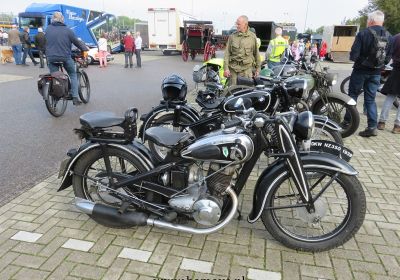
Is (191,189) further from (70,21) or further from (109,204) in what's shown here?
(70,21)

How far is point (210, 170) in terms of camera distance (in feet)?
8.54

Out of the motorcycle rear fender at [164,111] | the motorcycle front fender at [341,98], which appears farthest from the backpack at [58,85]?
the motorcycle front fender at [341,98]

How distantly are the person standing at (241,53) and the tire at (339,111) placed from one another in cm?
147

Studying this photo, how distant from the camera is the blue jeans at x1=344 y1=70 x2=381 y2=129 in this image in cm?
558

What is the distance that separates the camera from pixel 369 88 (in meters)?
5.64

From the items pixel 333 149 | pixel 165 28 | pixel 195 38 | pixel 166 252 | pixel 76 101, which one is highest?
pixel 165 28

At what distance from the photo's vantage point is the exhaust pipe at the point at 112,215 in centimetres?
281

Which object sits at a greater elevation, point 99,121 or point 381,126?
point 99,121

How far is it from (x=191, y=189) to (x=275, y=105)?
5.13ft

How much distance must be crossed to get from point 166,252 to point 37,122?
4.68 meters

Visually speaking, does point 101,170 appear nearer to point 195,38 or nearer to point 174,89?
point 174,89

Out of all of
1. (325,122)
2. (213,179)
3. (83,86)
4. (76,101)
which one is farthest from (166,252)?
(83,86)

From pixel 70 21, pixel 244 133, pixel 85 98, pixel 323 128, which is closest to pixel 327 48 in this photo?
pixel 70 21

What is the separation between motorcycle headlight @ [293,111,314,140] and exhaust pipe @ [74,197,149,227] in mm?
1396
